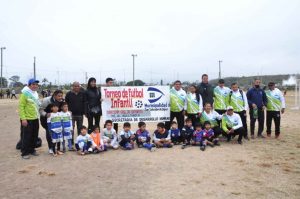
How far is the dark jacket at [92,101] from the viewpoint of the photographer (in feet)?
29.3

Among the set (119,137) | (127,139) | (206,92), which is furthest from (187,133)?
(119,137)

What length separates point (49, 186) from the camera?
5562 millimetres

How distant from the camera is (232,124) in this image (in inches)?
372

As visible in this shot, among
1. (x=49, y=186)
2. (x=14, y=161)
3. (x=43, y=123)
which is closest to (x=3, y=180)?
(x=49, y=186)

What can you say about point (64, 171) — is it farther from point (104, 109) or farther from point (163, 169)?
point (104, 109)

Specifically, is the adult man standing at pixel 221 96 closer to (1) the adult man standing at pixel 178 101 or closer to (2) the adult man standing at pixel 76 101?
(1) the adult man standing at pixel 178 101

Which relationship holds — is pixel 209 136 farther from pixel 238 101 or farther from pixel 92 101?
pixel 92 101

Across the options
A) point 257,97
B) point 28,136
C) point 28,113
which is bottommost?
point 28,136

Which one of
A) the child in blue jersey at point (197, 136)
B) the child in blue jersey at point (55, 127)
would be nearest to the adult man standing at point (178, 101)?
the child in blue jersey at point (197, 136)

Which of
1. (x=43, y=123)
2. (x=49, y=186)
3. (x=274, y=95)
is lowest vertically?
(x=49, y=186)

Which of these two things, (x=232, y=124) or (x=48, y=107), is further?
(x=232, y=124)

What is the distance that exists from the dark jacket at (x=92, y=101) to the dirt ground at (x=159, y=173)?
138cm

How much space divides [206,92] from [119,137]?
3.05m

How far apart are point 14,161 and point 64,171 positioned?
1.65m
